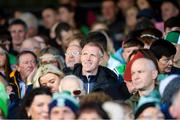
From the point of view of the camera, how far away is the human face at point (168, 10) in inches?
891

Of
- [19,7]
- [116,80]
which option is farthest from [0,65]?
[19,7]

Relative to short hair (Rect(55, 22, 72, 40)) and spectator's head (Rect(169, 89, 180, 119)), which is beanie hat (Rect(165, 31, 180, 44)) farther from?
spectator's head (Rect(169, 89, 180, 119))

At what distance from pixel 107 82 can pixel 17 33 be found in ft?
19.8

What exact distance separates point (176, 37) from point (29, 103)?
4.38m

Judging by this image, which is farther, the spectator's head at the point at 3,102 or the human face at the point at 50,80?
the human face at the point at 50,80

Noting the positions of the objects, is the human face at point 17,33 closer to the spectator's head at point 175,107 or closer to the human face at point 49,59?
the human face at point 49,59

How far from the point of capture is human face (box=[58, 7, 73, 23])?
79.2 feet

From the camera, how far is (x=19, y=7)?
26.6 meters

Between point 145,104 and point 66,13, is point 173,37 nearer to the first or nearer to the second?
point 145,104

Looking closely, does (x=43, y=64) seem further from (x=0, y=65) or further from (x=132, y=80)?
(x=132, y=80)

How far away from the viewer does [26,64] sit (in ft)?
61.0

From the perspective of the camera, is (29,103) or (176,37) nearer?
(29,103)

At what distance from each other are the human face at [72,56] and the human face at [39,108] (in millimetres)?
2884

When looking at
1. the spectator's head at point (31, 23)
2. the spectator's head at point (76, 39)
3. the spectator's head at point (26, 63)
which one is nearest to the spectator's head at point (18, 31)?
the spectator's head at point (31, 23)
